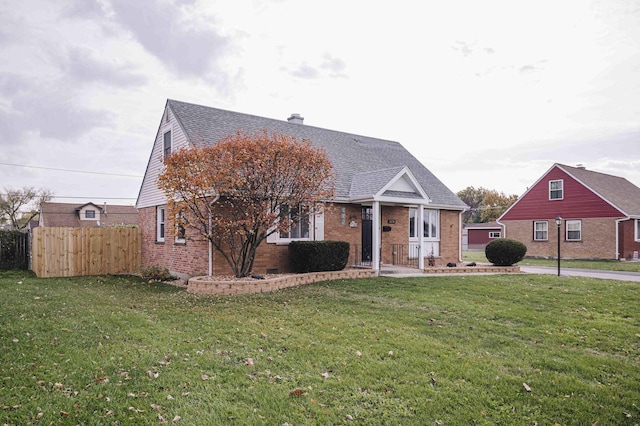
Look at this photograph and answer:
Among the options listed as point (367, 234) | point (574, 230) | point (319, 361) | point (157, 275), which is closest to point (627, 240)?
point (574, 230)

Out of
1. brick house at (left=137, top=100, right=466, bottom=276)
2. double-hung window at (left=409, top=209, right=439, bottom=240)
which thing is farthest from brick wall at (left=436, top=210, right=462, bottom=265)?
double-hung window at (left=409, top=209, right=439, bottom=240)

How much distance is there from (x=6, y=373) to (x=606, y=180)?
124 feet

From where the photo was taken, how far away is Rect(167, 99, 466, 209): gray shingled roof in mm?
15633

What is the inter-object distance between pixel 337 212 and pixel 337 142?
526 centimetres

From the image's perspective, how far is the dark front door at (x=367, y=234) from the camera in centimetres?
1688

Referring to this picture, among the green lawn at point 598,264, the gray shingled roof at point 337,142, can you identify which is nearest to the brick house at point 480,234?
the green lawn at point 598,264

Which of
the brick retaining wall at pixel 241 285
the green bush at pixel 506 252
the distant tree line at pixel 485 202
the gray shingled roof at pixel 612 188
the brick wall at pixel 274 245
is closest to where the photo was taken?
the brick retaining wall at pixel 241 285

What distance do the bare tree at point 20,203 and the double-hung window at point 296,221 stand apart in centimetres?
4411

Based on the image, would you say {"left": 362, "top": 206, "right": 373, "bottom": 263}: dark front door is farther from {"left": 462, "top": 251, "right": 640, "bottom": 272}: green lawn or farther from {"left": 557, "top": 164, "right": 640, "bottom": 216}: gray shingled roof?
{"left": 557, "top": 164, "right": 640, "bottom": 216}: gray shingled roof

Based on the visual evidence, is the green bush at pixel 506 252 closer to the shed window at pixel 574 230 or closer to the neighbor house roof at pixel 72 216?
the shed window at pixel 574 230

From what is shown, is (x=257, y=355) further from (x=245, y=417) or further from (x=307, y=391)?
(x=245, y=417)

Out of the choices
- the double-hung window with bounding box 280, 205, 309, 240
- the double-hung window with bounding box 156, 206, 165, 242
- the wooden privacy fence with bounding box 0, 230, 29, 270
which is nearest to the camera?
the double-hung window with bounding box 280, 205, 309, 240

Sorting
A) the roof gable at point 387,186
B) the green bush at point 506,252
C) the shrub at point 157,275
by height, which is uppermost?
the roof gable at point 387,186

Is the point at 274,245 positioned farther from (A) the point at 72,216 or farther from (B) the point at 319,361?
(A) the point at 72,216
